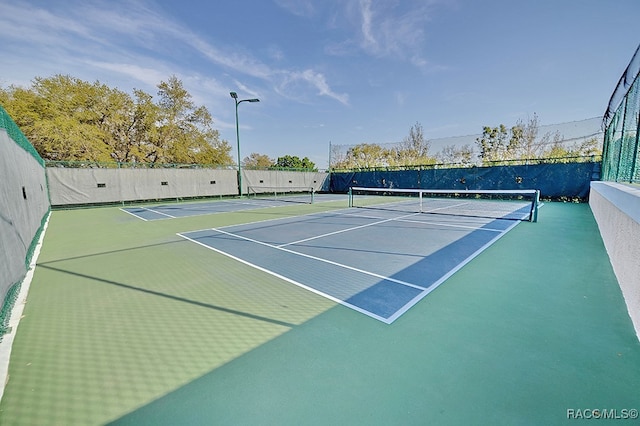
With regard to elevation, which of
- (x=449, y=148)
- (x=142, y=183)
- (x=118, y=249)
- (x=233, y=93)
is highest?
(x=233, y=93)

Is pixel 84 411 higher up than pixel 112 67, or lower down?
lower down

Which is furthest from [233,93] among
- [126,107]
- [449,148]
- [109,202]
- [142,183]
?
[449,148]

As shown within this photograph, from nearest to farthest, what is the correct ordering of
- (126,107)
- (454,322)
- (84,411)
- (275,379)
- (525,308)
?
(84,411)
(275,379)
(454,322)
(525,308)
(126,107)

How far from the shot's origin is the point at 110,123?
20828 mm

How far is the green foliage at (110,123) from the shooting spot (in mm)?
16781

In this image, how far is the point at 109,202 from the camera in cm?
1420

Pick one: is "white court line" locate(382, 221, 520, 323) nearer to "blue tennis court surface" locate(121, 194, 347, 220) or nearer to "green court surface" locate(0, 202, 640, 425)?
"green court surface" locate(0, 202, 640, 425)

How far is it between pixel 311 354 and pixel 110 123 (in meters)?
26.2

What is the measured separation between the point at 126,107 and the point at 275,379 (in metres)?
26.4

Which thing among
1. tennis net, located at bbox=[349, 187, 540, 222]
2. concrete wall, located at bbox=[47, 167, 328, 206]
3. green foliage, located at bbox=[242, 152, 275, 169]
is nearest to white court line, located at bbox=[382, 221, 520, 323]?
tennis net, located at bbox=[349, 187, 540, 222]

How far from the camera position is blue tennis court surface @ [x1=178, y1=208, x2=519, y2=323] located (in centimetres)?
315

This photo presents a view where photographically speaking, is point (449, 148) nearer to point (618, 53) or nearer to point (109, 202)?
point (618, 53)

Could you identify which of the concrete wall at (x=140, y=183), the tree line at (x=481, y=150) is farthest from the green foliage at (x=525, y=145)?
the concrete wall at (x=140, y=183)

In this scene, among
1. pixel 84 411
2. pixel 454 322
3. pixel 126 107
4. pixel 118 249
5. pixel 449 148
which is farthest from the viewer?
pixel 126 107
